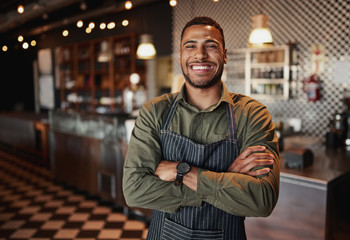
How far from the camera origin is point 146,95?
8211mm

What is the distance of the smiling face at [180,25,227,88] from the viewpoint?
1456 mm

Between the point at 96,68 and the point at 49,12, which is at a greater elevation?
the point at 49,12

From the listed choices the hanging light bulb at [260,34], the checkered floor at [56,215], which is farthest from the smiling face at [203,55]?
the checkered floor at [56,215]

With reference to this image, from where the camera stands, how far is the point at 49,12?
6508 millimetres

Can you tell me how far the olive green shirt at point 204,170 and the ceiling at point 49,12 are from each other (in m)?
4.12

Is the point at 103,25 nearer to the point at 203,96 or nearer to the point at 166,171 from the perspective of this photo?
→ the point at 203,96

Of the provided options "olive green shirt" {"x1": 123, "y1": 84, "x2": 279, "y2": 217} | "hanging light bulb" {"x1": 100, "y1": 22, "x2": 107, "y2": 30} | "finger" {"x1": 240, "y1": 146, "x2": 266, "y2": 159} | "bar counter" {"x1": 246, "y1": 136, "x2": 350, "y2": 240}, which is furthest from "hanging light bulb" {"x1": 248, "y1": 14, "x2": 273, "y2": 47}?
"finger" {"x1": 240, "y1": 146, "x2": 266, "y2": 159}

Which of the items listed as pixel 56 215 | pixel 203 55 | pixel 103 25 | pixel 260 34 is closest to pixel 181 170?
pixel 203 55

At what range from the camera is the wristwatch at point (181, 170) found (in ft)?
4.69

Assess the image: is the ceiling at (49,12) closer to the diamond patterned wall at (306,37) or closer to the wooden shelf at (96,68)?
the wooden shelf at (96,68)

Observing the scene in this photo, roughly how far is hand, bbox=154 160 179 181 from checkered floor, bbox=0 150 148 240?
91.4 inches

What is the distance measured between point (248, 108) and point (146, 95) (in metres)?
6.75

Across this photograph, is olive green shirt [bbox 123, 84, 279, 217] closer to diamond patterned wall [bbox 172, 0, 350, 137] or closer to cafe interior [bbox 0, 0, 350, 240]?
cafe interior [bbox 0, 0, 350, 240]

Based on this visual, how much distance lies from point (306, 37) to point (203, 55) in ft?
13.1
